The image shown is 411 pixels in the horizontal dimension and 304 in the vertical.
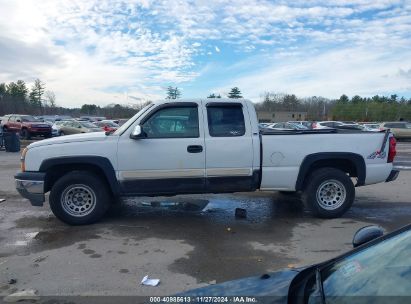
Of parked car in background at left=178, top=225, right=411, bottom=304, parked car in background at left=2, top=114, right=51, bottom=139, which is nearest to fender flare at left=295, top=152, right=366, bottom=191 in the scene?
parked car in background at left=178, top=225, right=411, bottom=304

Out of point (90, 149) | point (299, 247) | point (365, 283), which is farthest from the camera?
point (90, 149)

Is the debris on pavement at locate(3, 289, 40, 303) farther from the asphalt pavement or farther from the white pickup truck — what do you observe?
the white pickup truck

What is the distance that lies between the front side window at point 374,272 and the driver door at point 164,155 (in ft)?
13.7

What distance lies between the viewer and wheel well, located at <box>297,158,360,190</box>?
677 centimetres

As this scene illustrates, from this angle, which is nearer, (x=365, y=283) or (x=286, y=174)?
(x=365, y=283)

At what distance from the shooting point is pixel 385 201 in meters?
8.37

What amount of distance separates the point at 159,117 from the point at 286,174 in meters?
2.27

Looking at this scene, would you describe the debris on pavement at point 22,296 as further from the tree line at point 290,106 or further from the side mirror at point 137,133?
the tree line at point 290,106

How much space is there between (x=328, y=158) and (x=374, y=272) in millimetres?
4776

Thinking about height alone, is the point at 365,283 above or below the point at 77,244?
above

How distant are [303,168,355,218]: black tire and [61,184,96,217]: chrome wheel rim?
3.53 metres

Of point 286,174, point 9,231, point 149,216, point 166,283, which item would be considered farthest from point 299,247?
point 9,231

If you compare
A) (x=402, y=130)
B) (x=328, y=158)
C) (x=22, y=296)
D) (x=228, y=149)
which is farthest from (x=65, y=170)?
(x=402, y=130)

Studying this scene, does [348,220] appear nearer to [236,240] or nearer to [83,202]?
[236,240]
